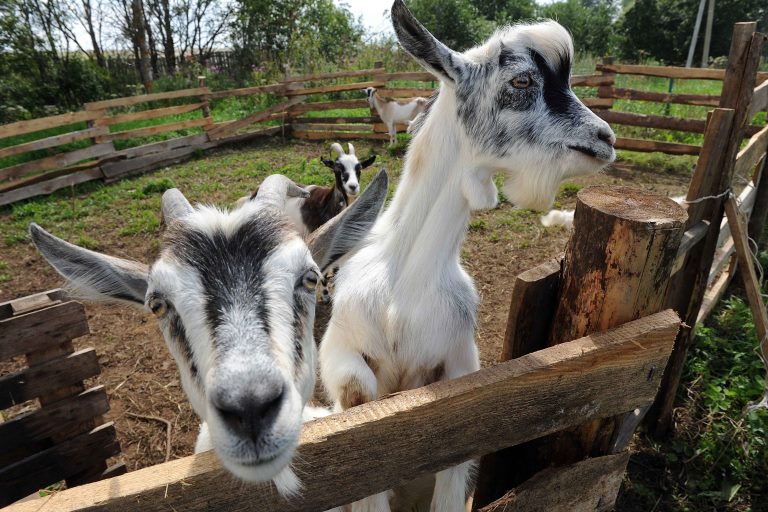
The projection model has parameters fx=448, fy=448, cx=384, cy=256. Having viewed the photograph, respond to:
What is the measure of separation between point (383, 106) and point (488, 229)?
7.76m

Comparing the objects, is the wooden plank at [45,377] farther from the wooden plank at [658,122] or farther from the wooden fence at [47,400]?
Answer: the wooden plank at [658,122]

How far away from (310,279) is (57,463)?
2579mm

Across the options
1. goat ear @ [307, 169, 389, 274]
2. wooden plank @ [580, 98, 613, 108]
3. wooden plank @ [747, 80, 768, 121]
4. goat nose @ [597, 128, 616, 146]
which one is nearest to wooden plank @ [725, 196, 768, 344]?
wooden plank @ [747, 80, 768, 121]

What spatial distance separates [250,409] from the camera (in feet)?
3.83

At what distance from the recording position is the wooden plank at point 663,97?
1048 cm

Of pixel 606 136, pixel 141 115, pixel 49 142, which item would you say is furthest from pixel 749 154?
pixel 141 115

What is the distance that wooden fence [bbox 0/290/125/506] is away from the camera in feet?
8.64

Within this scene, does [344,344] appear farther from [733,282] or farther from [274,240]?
[733,282]

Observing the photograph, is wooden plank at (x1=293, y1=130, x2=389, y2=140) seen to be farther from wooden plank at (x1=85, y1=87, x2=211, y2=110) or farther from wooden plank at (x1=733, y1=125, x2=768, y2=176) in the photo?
wooden plank at (x1=733, y1=125, x2=768, y2=176)

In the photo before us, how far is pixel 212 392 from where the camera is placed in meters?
1.16

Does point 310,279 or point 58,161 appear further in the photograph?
point 58,161

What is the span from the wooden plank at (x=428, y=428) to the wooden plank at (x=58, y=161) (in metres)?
11.2

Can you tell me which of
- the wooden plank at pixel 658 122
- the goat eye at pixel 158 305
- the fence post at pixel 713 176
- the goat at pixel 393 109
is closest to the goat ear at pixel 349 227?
the goat eye at pixel 158 305

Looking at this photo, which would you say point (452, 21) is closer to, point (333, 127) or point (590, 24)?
point (590, 24)
